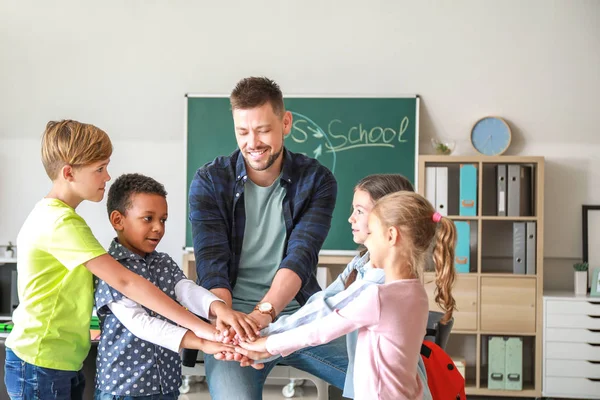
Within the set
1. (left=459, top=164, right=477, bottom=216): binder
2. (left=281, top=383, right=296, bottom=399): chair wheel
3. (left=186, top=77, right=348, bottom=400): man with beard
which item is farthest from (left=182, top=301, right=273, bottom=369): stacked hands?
(left=459, top=164, right=477, bottom=216): binder

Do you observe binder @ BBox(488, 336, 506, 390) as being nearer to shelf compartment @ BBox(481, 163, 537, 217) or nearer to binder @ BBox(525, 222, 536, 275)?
binder @ BBox(525, 222, 536, 275)

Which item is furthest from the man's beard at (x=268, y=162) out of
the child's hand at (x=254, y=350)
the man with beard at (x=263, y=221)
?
the child's hand at (x=254, y=350)

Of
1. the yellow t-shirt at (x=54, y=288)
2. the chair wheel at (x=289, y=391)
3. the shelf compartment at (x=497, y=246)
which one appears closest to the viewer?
the yellow t-shirt at (x=54, y=288)

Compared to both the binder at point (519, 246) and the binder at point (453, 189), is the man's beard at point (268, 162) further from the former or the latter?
the binder at point (519, 246)

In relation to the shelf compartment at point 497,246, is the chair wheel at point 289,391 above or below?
below

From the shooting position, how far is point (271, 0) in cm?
507

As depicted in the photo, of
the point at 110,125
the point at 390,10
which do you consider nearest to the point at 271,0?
the point at 390,10

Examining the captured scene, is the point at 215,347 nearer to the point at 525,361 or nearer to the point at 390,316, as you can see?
the point at 390,316

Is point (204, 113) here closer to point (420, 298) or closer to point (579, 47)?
point (579, 47)

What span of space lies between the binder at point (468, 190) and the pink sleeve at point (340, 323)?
3.14m

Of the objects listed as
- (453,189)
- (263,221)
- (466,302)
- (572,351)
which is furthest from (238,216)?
(572,351)

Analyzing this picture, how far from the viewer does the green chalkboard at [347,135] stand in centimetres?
505

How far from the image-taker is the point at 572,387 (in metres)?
4.80

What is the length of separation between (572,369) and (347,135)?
6.96ft
